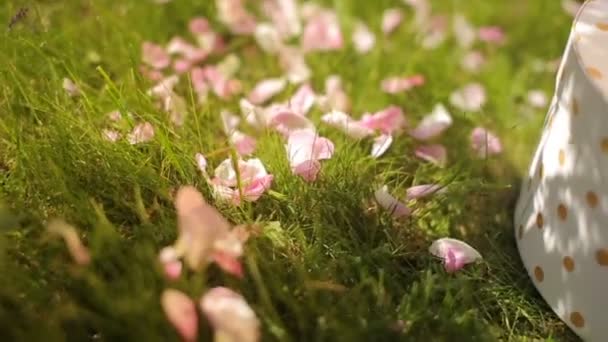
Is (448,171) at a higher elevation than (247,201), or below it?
below

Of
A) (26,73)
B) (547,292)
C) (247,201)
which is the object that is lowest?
(547,292)

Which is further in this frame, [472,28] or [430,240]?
[472,28]

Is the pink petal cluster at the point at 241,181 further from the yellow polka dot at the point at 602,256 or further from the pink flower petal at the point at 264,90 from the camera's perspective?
the yellow polka dot at the point at 602,256

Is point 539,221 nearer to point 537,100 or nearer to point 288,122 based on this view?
point 288,122

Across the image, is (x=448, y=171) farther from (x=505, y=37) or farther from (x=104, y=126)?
(x=505, y=37)

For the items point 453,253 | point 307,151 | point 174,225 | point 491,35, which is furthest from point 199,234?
point 491,35

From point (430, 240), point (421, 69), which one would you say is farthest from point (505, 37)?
point (430, 240)

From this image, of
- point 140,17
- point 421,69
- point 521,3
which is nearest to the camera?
point 140,17

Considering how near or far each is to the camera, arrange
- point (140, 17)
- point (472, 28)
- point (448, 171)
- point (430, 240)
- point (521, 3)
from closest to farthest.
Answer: point (430, 240) < point (448, 171) < point (140, 17) < point (472, 28) < point (521, 3)
